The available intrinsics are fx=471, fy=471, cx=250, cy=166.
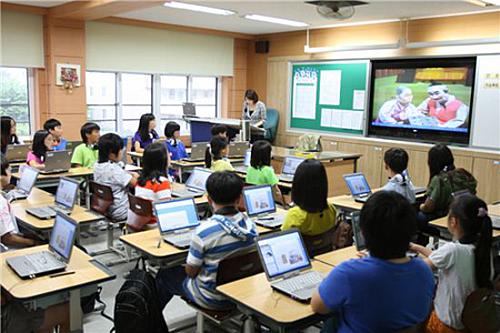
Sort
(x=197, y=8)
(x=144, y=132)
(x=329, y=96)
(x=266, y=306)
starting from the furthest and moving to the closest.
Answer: (x=329, y=96), (x=197, y=8), (x=144, y=132), (x=266, y=306)

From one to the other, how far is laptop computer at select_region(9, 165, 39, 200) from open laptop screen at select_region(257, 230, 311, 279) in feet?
8.56

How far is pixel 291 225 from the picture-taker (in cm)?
281

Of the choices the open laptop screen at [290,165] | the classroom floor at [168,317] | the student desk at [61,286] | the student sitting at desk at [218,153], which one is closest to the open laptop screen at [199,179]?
the student sitting at desk at [218,153]

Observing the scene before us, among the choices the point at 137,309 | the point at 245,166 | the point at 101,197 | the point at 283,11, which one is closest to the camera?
the point at 137,309

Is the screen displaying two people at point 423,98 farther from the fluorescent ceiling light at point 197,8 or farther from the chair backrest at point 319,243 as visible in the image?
the chair backrest at point 319,243

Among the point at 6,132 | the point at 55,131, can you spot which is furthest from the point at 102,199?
the point at 6,132

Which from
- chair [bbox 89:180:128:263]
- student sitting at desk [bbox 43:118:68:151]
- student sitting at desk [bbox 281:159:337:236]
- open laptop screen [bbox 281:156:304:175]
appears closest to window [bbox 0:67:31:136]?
student sitting at desk [bbox 43:118:68:151]

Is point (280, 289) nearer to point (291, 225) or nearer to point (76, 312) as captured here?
point (291, 225)

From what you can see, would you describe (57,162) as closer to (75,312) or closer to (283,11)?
(75,312)

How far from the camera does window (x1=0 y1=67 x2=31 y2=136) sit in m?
7.45

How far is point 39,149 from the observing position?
17.3ft

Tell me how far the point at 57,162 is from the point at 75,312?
3125 mm

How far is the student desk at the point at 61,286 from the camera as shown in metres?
2.18

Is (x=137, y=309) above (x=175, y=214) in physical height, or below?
below
